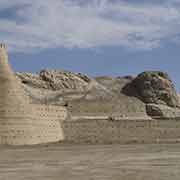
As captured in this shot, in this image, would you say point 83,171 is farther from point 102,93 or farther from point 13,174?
point 102,93

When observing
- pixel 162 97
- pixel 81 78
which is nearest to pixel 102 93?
pixel 81 78

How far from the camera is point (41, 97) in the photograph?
177ft

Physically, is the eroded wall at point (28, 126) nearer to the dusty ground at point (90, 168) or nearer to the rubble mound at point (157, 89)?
the dusty ground at point (90, 168)

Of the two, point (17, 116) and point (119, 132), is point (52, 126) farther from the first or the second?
point (119, 132)

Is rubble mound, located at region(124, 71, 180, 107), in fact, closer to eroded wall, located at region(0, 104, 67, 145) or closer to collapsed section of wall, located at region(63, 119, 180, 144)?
collapsed section of wall, located at region(63, 119, 180, 144)

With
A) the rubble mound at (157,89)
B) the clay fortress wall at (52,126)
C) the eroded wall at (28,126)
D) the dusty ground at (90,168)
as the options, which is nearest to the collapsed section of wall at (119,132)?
the clay fortress wall at (52,126)

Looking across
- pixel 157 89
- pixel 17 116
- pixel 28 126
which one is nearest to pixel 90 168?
pixel 17 116

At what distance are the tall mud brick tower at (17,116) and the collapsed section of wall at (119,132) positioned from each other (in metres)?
3.06

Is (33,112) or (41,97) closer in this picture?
(33,112)

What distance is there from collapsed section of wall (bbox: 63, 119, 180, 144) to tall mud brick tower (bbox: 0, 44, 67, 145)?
→ 3063 mm

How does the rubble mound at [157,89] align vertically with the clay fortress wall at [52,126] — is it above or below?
above

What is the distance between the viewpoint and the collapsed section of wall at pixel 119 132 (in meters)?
32.6

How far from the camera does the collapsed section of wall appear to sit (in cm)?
3256

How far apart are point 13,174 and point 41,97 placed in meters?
39.2
